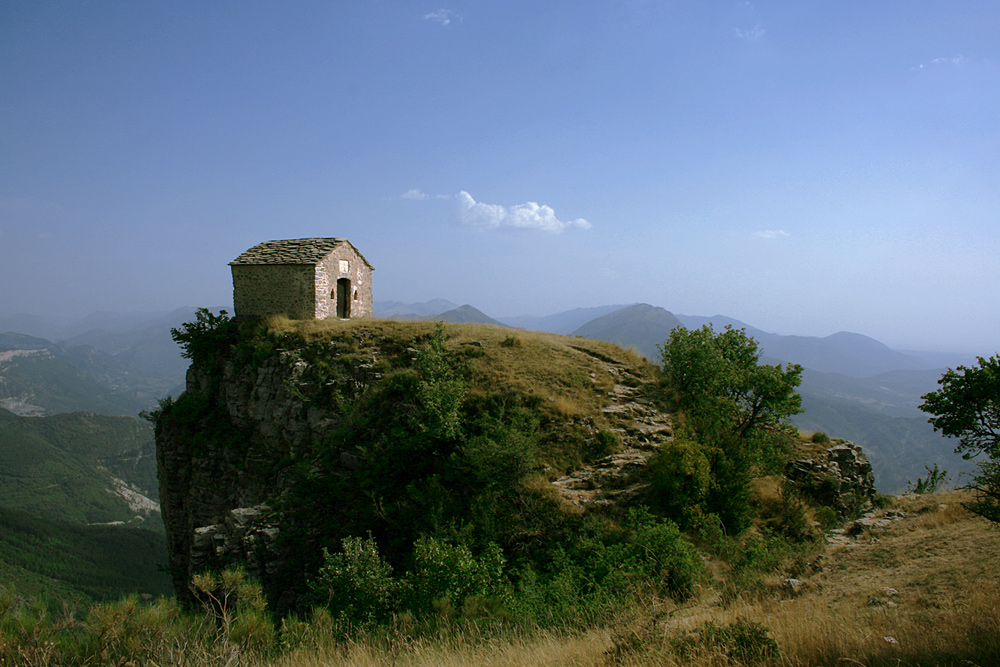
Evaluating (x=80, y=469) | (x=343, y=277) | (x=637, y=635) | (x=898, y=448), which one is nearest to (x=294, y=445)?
(x=343, y=277)

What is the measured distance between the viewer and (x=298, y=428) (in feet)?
56.1

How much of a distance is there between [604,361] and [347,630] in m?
14.1

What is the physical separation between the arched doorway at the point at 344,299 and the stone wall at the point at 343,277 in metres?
0.08

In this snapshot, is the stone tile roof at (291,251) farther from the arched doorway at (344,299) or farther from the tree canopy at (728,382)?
the tree canopy at (728,382)

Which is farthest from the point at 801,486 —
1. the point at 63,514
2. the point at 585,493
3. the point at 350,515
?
the point at 63,514

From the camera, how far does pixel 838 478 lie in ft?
50.7

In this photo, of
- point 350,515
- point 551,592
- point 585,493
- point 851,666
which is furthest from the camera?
point 350,515

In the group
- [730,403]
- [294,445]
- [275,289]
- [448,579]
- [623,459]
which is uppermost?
[275,289]

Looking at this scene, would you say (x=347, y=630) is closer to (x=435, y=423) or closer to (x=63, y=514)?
(x=435, y=423)

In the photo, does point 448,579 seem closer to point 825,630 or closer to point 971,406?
point 825,630

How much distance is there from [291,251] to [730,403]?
19.7 m

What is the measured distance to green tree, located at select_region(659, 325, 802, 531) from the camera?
1252 centimetres

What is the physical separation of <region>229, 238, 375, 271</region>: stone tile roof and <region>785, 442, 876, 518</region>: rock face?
20.4 metres

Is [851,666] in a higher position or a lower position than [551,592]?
higher
